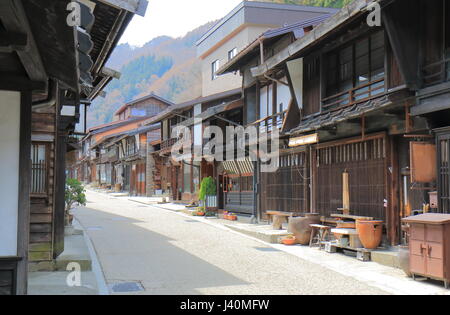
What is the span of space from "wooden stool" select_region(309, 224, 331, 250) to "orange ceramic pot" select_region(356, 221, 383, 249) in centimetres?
191

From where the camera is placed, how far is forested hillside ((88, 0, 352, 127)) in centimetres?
12656

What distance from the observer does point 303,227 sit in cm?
1527

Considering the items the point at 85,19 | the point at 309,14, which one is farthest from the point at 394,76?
the point at 309,14

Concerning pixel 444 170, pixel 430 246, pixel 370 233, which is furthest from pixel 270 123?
pixel 430 246

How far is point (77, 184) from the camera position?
1706 cm

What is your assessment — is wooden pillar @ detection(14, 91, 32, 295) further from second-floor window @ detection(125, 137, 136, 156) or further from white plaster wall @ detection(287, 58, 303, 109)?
second-floor window @ detection(125, 137, 136, 156)

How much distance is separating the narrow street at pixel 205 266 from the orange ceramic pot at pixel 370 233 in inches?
68.4

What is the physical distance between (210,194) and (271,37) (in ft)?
32.6

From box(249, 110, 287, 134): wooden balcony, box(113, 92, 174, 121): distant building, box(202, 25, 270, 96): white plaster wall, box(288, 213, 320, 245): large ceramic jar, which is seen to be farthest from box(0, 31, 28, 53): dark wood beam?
box(113, 92, 174, 121): distant building

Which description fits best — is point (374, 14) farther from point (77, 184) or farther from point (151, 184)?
point (151, 184)

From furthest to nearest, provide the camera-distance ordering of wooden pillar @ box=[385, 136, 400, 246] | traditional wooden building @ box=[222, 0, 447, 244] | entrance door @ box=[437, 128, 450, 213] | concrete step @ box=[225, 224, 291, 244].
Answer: concrete step @ box=[225, 224, 291, 244] → wooden pillar @ box=[385, 136, 400, 246] → traditional wooden building @ box=[222, 0, 447, 244] → entrance door @ box=[437, 128, 450, 213]

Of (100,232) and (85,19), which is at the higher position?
(85,19)

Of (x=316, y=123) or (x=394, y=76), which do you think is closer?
(x=394, y=76)

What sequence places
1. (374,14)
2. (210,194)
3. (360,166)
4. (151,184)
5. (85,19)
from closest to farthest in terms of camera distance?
(85,19), (374,14), (360,166), (210,194), (151,184)
